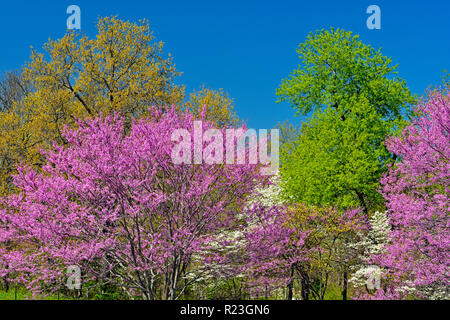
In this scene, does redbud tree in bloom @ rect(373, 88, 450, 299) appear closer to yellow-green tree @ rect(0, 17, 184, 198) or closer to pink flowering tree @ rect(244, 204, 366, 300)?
pink flowering tree @ rect(244, 204, 366, 300)

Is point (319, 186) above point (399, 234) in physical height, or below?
above

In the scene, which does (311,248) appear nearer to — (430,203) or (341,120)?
(430,203)

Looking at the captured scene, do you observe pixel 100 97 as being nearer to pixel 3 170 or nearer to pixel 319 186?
pixel 3 170

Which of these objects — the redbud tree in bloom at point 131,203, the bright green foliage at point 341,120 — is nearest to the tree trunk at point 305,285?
the bright green foliage at point 341,120

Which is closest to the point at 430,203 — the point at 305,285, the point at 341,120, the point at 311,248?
the point at 311,248

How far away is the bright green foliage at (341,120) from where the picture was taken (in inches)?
985

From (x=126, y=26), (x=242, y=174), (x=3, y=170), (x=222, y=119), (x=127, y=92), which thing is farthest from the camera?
(x=222, y=119)

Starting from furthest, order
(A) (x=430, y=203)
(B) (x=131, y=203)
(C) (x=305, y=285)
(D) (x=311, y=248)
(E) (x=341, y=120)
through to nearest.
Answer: (E) (x=341, y=120) < (C) (x=305, y=285) < (D) (x=311, y=248) < (A) (x=430, y=203) < (B) (x=131, y=203)

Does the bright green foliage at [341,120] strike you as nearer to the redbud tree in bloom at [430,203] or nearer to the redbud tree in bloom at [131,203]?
the redbud tree in bloom at [430,203]

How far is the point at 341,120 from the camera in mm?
26906

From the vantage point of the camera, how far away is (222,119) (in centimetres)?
2903

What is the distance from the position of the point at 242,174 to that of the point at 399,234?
7040 mm
